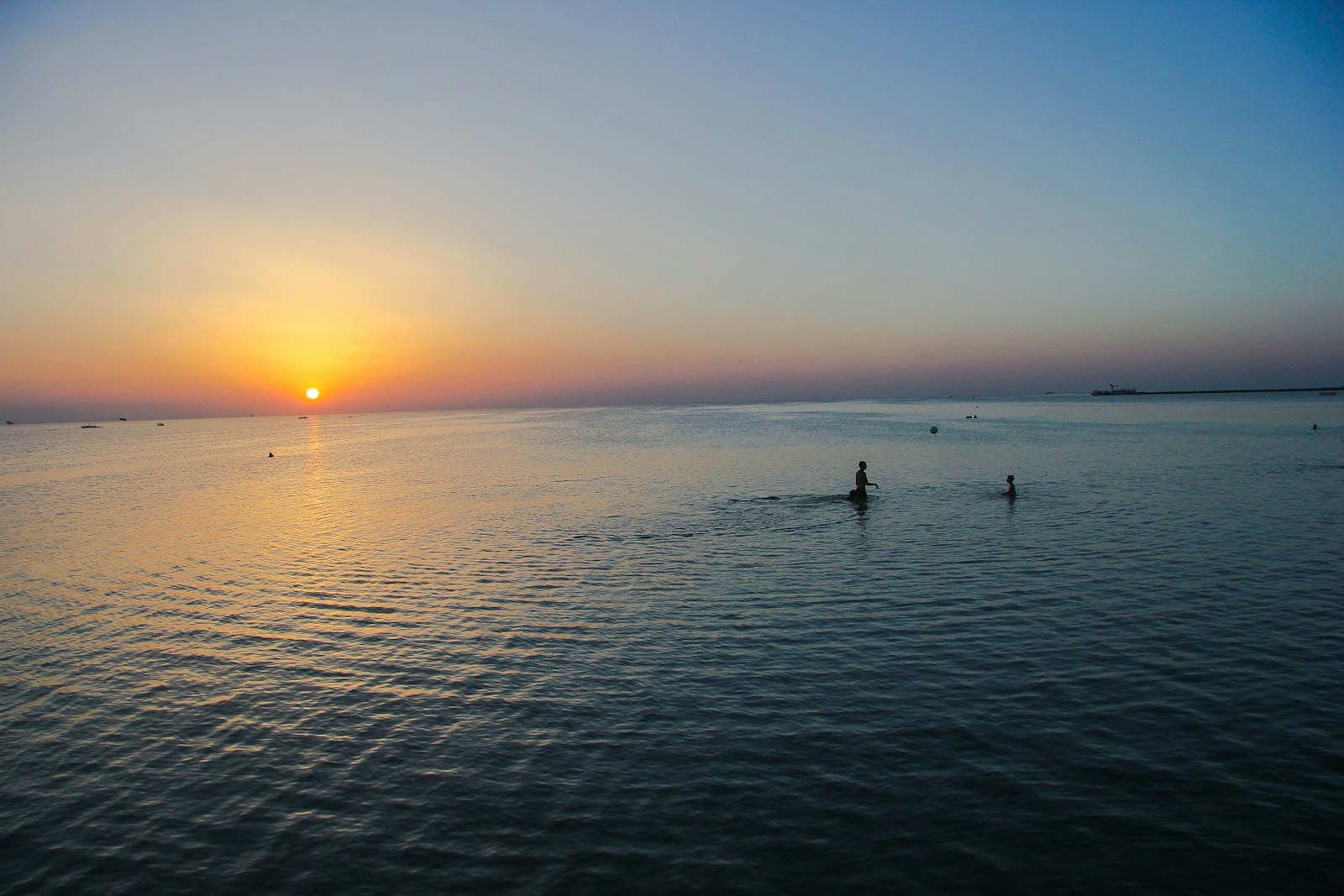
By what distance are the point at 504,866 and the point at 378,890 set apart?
1929 mm

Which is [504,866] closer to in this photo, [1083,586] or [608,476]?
[1083,586]

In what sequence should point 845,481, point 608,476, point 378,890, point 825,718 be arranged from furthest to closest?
point 608,476 < point 845,481 < point 825,718 < point 378,890

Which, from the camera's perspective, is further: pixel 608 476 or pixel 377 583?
pixel 608 476

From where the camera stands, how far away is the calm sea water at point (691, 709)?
1240 centimetres

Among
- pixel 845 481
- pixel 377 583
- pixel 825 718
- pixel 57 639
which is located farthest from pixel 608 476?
pixel 825 718

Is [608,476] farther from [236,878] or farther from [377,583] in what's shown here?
[236,878]

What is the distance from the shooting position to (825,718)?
1730 cm

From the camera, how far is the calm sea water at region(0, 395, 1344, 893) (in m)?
12.4

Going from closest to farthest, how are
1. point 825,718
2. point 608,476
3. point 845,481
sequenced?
point 825,718
point 845,481
point 608,476

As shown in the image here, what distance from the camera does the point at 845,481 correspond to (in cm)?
6769

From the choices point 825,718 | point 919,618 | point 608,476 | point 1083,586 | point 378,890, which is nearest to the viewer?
point 378,890

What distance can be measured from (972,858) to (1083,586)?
64.6 feet

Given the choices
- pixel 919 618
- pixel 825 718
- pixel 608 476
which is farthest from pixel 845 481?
pixel 825 718

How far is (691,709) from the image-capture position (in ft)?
59.7
